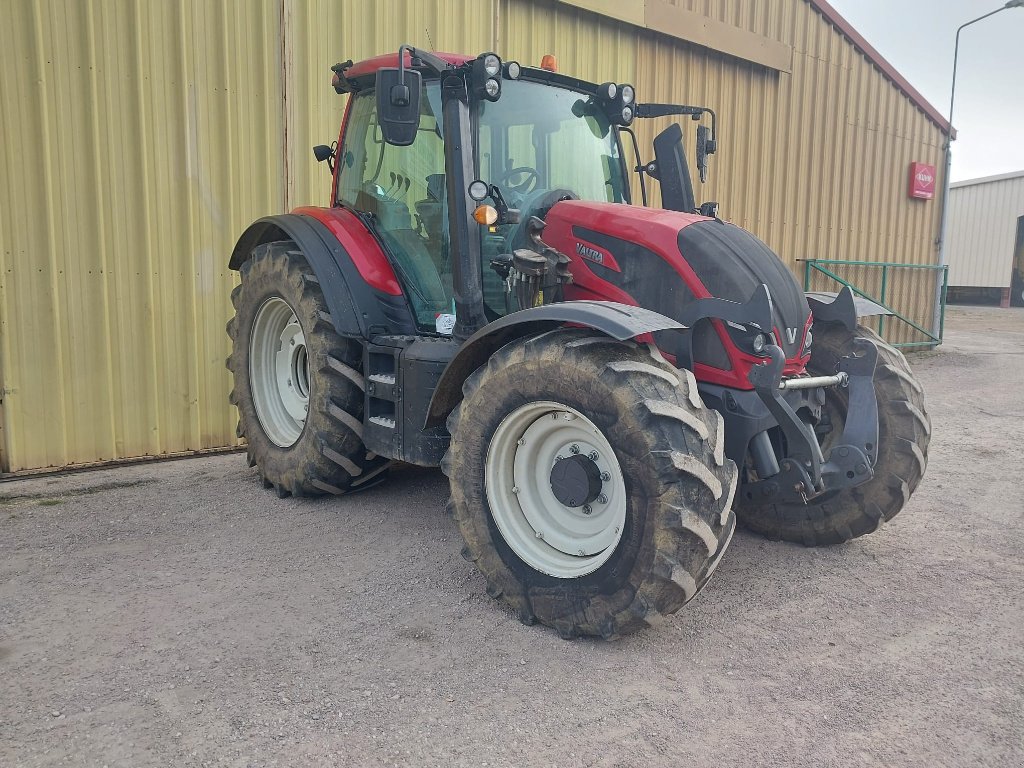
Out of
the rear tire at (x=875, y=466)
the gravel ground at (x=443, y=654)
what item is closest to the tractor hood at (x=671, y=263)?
the rear tire at (x=875, y=466)

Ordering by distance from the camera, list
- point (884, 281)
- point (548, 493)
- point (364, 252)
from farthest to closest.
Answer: point (884, 281) → point (364, 252) → point (548, 493)

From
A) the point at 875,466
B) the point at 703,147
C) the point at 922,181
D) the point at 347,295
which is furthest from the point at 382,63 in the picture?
the point at 922,181

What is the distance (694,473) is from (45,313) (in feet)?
15.4

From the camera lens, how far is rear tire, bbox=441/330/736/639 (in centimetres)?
292

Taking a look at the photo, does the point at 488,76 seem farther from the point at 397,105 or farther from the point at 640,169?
the point at 640,169

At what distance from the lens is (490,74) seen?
386cm

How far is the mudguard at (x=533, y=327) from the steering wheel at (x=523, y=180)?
886 millimetres

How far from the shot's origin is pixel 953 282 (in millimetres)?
29062

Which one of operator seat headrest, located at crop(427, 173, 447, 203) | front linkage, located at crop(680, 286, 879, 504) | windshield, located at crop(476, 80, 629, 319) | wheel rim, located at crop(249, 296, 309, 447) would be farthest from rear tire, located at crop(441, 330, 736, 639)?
wheel rim, located at crop(249, 296, 309, 447)

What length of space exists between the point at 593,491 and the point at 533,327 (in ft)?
2.50

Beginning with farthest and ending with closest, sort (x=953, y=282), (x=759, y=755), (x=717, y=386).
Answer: (x=953, y=282), (x=717, y=386), (x=759, y=755)

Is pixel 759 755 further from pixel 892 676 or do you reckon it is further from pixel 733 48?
pixel 733 48

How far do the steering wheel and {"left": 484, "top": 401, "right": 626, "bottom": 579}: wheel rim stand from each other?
1.34 metres

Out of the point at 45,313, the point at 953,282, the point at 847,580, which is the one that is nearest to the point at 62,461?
the point at 45,313
